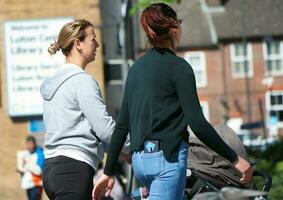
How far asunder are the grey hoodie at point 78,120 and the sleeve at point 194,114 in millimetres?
675

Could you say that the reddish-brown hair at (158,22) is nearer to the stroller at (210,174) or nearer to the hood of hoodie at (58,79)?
the hood of hoodie at (58,79)

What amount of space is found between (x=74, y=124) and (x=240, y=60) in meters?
58.0

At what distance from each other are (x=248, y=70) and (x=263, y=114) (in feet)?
10.9

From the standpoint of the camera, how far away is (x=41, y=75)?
18609 millimetres

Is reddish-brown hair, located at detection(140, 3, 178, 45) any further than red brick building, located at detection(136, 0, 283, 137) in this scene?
No

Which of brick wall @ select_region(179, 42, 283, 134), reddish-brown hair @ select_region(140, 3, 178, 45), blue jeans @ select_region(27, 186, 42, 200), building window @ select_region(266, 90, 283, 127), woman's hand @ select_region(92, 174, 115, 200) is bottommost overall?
building window @ select_region(266, 90, 283, 127)

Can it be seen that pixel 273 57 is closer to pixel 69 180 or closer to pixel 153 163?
pixel 69 180

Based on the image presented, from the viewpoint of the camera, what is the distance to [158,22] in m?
4.63

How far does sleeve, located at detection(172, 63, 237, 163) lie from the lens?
4.45 m

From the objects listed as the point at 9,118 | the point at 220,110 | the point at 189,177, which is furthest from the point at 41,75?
the point at 220,110

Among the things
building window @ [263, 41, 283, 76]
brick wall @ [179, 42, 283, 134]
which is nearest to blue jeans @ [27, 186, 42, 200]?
brick wall @ [179, 42, 283, 134]

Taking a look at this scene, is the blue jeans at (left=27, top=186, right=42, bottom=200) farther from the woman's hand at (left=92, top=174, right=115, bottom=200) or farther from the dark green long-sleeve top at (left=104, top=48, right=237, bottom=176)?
the dark green long-sleeve top at (left=104, top=48, right=237, bottom=176)

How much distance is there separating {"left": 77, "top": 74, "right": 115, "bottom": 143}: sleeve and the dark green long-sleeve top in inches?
11.1

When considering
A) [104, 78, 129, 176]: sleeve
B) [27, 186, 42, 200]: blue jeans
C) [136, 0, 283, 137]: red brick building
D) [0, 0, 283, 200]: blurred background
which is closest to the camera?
[104, 78, 129, 176]: sleeve
